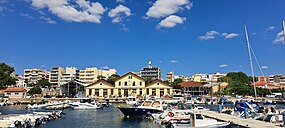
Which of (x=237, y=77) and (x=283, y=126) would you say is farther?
(x=237, y=77)

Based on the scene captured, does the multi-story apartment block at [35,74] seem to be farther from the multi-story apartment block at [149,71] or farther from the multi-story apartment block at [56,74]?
the multi-story apartment block at [149,71]

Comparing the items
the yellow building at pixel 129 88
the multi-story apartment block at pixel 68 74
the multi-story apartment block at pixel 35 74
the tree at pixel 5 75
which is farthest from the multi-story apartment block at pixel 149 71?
the tree at pixel 5 75

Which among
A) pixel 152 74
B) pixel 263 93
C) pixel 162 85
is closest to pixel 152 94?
pixel 162 85

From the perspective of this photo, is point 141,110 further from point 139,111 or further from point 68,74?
point 68,74

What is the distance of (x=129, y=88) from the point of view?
267 feet

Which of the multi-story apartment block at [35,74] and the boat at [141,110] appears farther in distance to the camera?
the multi-story apartment block at [35,74]

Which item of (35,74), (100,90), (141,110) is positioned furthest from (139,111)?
(35,74)

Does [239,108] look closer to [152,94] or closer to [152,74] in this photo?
[152,94]

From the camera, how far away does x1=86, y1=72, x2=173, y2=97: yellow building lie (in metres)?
81.2

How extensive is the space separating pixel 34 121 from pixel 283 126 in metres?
22.7

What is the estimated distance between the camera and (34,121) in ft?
90.7

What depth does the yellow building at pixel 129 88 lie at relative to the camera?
81.2 meters

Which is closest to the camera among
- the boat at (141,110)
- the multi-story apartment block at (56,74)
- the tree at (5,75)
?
the boat at (141,110)

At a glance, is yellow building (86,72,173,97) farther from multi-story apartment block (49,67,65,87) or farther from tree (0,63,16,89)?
multi-story apartment block (49,67,65,87)
